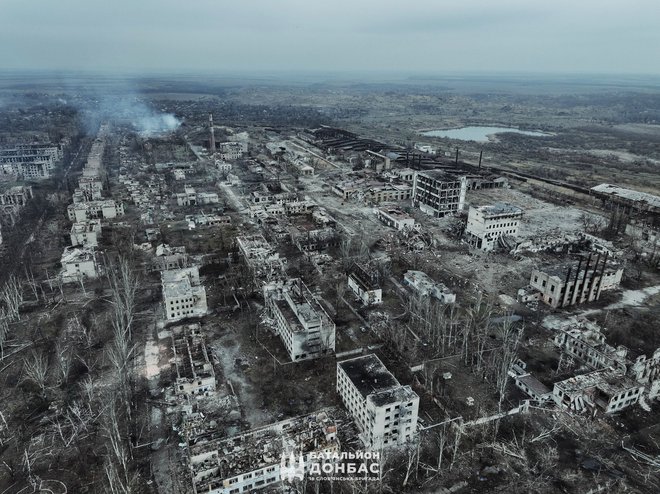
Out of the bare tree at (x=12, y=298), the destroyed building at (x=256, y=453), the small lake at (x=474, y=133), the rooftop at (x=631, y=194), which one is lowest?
the destroyed building at (x=256, y=453)

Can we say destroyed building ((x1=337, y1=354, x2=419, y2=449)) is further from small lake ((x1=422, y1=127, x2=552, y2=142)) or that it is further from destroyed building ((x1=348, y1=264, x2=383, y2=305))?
small lake ((x1=422, y1=127, x2=552, y2=142))

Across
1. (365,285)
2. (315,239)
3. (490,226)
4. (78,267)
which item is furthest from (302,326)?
(490,226)

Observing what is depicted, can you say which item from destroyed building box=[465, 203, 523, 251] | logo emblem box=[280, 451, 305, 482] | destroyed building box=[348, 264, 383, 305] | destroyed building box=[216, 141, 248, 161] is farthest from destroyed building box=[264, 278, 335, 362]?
destroyed building box=[216, 141, 248, 161]

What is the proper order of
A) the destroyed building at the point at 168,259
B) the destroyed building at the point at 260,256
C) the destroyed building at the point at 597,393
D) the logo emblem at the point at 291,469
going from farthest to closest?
the destroyed building at the point at 168,259, the destroyed building at the point at 260,256, the destroyed building at the point at 597,393, the logo emblem at the point at 291,469

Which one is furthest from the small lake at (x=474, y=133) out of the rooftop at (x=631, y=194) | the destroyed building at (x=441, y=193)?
the destroyed building at (x=441, y=193)

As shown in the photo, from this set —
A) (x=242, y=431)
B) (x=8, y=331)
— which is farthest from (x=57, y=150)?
(x=242, y=431)

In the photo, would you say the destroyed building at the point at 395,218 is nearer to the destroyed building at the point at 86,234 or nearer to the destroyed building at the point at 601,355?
the destroyed building at the point at 601,355
